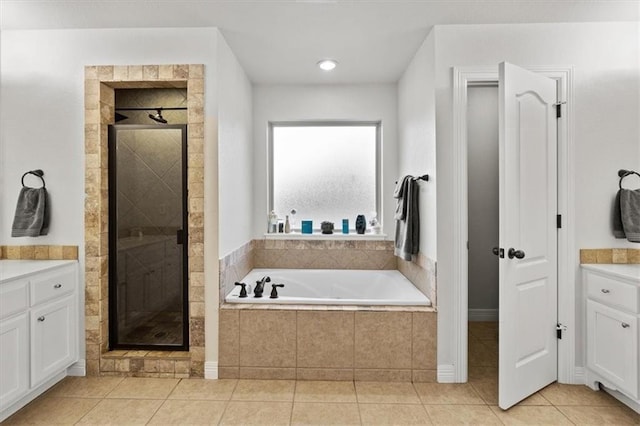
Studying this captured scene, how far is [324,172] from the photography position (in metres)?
3.89

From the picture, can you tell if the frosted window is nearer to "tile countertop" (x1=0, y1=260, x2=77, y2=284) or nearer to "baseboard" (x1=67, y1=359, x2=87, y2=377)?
"tile countertop" (x1=0, y1=260, x2=77, y2=284)

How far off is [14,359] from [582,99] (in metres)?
3.92

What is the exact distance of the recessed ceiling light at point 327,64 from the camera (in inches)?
121

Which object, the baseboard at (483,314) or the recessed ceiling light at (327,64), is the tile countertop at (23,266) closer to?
the recessed ceiling light at (327,64)

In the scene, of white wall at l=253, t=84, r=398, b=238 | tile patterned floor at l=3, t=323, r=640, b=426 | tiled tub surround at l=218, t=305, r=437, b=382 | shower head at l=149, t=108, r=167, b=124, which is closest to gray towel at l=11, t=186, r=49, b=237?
shower head at l=149, t=108, r=167, b=124

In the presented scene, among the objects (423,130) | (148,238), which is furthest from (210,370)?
(423,130)

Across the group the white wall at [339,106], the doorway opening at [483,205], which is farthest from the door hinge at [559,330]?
the white wall at [339,106]

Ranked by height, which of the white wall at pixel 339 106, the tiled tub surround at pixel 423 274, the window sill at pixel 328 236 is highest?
the white wall at pixel 339 106

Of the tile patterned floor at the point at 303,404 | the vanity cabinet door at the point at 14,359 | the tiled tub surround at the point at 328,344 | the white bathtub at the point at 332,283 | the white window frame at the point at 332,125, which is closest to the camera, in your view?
the vanity cabinet door at the point at 14,359

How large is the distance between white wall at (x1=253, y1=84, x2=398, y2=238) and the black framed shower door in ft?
4.08

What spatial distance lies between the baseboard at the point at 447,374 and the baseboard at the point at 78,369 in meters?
2.52

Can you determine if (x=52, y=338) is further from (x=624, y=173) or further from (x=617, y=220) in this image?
(x=624, y=173)

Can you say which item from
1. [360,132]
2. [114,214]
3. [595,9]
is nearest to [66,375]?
[114,214]

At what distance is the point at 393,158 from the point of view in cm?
369
